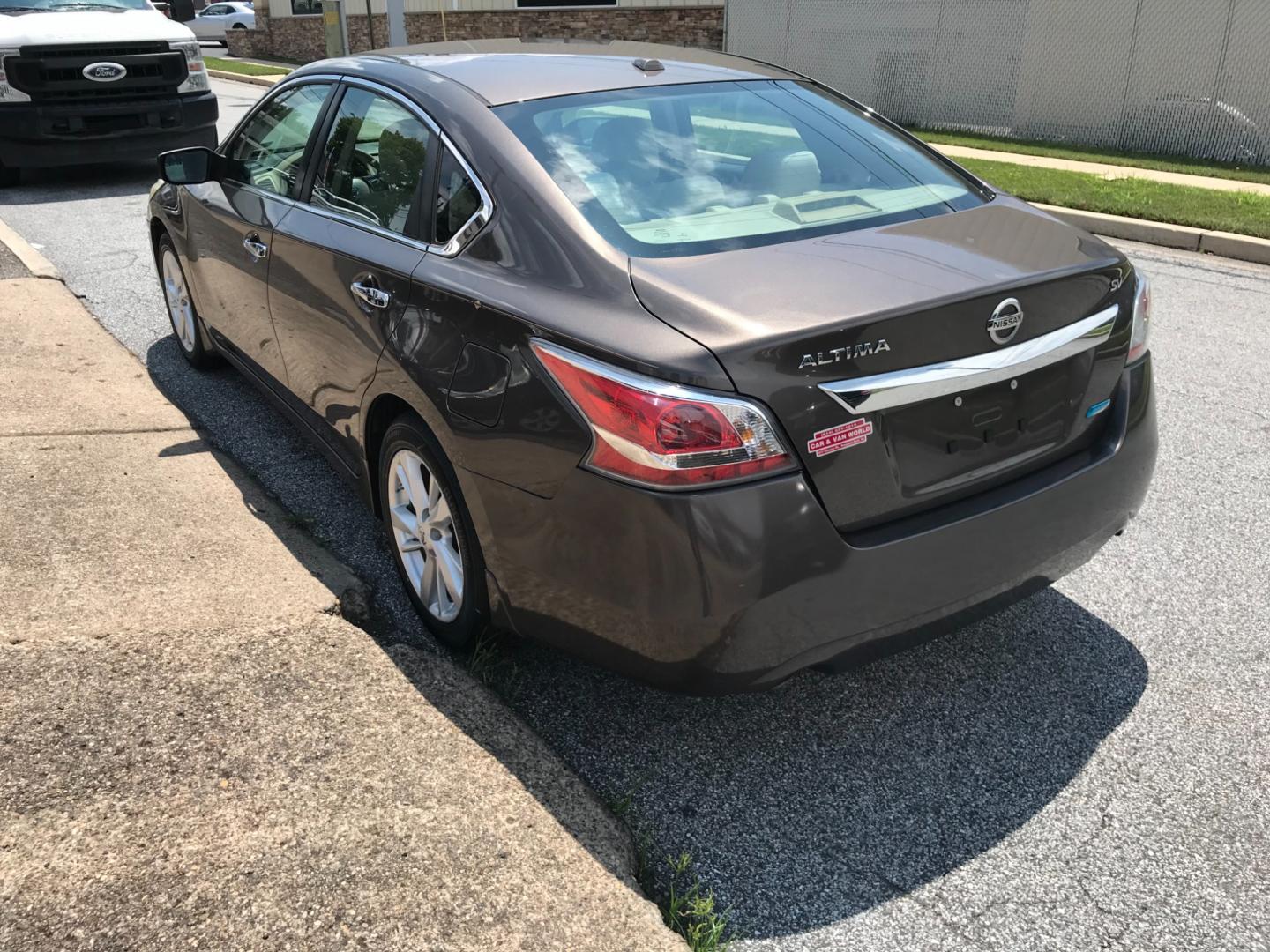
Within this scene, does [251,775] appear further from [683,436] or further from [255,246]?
[255,246]

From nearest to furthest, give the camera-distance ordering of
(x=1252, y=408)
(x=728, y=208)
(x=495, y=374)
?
1. (x=495, y=374)
2. (x=728, y=208)
3. (x=1252, y=408)

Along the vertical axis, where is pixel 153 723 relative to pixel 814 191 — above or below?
below

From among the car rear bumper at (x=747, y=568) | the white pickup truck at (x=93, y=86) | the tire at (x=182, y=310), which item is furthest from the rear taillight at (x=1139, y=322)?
the white pickup truck at (x=93, y=86)

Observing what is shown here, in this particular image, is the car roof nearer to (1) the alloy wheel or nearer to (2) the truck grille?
(1) the alloy wheel

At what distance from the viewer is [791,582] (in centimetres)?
249

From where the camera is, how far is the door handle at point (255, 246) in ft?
13.8

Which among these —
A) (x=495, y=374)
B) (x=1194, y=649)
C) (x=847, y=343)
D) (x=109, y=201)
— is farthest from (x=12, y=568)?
(x=109, y=201)

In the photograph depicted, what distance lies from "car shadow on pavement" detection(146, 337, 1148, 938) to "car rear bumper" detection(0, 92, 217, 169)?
8.89 meters

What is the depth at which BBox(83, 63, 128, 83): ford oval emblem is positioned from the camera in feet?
34.7

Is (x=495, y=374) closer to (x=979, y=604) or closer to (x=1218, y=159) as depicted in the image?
(x=979, y=604)

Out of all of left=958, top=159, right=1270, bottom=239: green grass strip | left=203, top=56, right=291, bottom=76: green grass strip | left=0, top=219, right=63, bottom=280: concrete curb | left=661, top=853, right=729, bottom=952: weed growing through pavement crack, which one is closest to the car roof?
left=661, top=853, right=729, bottom=952: weed growing through pavement crack

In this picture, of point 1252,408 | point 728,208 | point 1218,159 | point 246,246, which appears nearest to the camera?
point 728,208

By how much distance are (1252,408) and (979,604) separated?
3254mm

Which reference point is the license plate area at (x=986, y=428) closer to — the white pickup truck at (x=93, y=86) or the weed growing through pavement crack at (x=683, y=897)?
the weed growing through pavement crack at (x=683, y=897)
